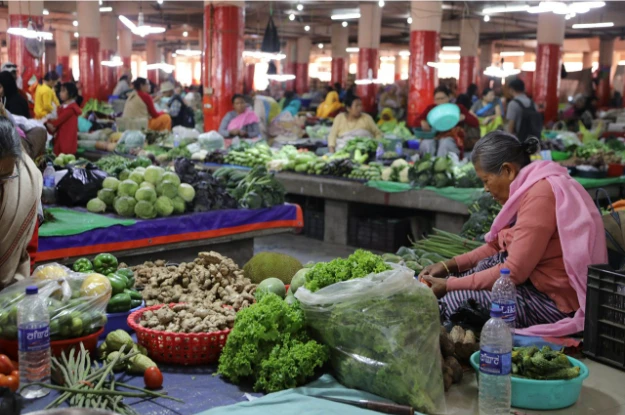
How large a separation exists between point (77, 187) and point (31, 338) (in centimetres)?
409

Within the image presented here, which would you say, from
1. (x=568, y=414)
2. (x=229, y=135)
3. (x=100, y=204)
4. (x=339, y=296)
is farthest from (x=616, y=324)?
(x=229, y=135)

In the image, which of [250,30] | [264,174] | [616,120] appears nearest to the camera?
[264,174]

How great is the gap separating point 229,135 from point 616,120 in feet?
41.6

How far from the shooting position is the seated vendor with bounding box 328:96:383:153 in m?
10.9

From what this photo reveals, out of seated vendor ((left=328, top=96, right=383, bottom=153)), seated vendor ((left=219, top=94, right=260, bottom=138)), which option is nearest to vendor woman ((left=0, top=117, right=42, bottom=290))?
seated vendor ((left=328, top=96, right=383, bottom=153))

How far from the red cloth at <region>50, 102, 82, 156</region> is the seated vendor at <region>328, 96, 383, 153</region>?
3844 millimetres

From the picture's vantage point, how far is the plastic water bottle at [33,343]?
2.58 meters

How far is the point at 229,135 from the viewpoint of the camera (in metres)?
11.9

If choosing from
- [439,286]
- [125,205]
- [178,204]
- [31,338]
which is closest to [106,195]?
[125,205]

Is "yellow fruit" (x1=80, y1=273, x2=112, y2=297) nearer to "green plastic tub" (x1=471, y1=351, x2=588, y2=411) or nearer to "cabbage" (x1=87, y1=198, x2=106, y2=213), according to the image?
"green plastic tub" (x1=471, y1=351, x2=588, y2=411)

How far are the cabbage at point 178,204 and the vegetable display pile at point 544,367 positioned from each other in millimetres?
4074

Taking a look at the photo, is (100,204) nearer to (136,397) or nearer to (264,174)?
(264,174)

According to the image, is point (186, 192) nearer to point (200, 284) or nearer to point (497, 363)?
point (200, 284)

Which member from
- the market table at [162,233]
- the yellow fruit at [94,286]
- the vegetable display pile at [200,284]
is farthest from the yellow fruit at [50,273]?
the market table at [162,233]
